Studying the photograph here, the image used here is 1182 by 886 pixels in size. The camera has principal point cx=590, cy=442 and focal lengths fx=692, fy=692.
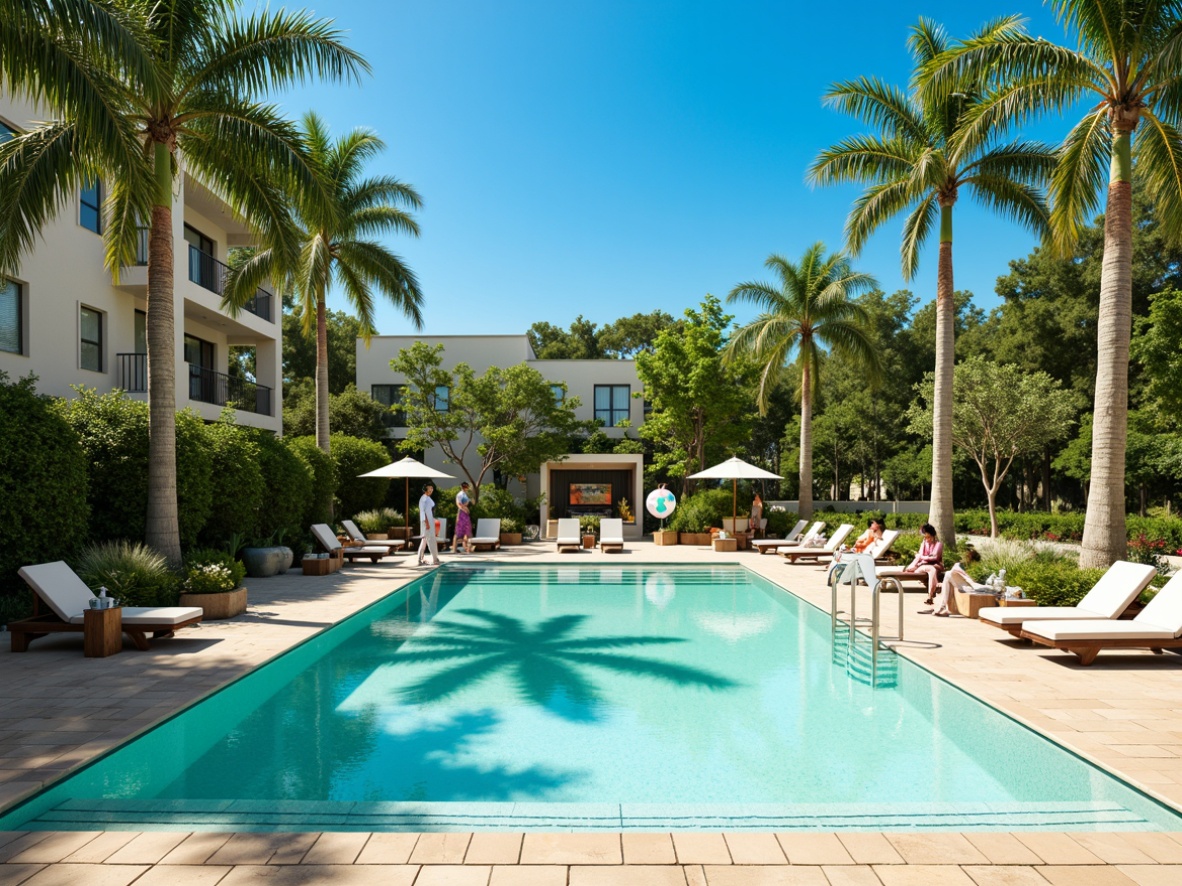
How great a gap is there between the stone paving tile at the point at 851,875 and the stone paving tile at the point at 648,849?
2.50 ft

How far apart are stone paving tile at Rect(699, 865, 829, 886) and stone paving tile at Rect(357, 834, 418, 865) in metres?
1.55

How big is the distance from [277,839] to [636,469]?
76.3 ft

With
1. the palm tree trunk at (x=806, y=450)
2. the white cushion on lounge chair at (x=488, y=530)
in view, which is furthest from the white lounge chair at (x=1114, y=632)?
the palm tree trunk at (x=806, y=450)

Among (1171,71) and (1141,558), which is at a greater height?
(1171,71)

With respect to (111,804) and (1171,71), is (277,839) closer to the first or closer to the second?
(111,804)

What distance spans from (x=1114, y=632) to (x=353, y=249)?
741 inches

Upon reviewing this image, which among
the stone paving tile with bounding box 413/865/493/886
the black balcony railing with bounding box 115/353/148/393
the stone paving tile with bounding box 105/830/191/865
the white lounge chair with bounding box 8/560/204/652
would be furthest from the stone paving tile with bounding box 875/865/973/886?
the black balcony railing with bounding box 115/353/148/393

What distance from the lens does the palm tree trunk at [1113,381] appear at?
10.7m

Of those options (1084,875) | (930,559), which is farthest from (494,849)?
(930,559)

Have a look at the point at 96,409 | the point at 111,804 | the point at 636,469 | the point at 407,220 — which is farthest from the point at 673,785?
the point at 636,469

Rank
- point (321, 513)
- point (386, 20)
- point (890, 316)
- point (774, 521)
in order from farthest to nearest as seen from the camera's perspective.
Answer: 1. point (890, 316)
2. point (774, 521)
3. point (321, 513)
4. point (386, 20)

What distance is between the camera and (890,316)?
1892 inches

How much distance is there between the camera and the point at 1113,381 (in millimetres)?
10930

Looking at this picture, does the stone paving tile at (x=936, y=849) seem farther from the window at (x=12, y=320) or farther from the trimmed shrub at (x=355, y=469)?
the trimmed shrub at (x=355, y=469)
